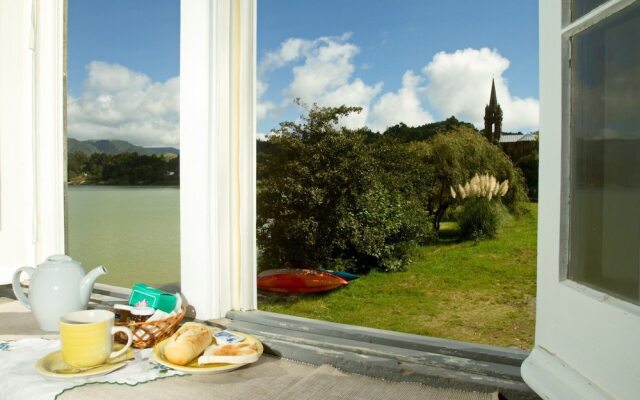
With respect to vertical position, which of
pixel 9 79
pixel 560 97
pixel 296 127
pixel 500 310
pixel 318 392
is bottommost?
pixel 500 310

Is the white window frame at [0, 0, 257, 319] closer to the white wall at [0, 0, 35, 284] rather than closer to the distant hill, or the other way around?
the white wall at [0, 0, 35, 284]

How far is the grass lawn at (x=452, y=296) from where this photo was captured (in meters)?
5.03

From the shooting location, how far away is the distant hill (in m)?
1.84

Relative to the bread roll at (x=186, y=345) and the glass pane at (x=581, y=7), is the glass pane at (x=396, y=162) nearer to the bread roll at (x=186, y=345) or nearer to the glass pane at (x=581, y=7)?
the bread roll at (x=186, y=345)

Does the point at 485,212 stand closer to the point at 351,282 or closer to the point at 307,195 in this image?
the point at 351,282

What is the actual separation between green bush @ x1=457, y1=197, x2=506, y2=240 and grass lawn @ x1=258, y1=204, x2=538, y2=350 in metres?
0.12

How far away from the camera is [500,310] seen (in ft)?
17.4

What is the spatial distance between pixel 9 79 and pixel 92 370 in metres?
0.95

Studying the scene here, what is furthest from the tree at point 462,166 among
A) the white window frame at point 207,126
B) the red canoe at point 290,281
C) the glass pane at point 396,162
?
the white window frame at point 207,126

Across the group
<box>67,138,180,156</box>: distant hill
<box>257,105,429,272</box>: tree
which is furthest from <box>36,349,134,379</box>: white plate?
<box>257,105,429,272</box>: tree

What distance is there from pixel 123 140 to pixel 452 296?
15.2 feet

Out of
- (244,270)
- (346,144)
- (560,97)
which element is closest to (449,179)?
(346,144)

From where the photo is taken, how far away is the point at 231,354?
75cm

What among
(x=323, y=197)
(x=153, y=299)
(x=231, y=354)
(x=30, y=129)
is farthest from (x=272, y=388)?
(x=323, y=197)
